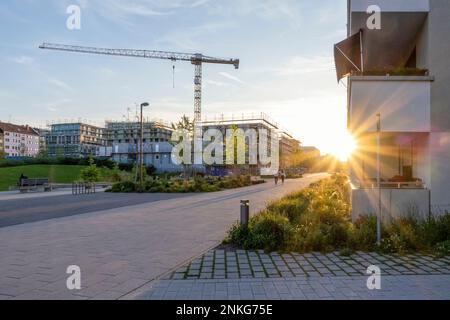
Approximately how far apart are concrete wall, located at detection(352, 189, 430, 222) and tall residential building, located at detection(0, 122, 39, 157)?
4960 inches

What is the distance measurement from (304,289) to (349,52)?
31.7 feet

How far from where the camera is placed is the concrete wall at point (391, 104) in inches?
359

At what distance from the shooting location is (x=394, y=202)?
9164 millimetres

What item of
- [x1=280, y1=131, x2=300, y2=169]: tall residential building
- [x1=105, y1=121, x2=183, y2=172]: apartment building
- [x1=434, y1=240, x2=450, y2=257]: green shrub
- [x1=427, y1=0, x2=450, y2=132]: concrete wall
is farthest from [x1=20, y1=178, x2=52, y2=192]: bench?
[x1=280, y1=131, x2=300, y2=169]: tall residential building

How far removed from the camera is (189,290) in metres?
4.91

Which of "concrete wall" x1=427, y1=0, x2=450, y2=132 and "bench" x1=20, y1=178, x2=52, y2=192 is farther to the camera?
"bench" x1=20, y1=178, x2=52, y2=192

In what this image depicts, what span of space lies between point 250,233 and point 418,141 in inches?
239

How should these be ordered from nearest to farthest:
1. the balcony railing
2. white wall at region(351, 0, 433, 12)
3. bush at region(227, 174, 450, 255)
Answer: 1. bush at region(227, 174, 450, 255)
2. the balcony railing
3. white wall at region(351, 0, 433, 12)

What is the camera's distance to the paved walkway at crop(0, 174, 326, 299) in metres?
5.09

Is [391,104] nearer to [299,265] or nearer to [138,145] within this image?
[299,265]

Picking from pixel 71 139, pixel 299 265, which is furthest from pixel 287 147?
pixel 299 265

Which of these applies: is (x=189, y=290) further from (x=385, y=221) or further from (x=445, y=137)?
(x=445, y=137)

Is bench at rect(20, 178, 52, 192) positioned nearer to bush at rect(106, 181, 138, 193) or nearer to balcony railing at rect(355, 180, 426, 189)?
bush at rect(106, 181, 138, 193)

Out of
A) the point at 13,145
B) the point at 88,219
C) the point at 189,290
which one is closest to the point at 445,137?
the point at 189,290
